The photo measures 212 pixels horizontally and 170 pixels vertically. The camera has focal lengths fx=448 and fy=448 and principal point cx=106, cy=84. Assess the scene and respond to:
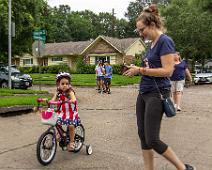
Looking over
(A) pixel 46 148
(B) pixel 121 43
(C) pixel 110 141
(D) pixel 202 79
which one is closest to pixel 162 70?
(A) pixel 46 148

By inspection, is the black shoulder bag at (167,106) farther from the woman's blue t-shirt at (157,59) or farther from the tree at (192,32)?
the tree at (192,32)

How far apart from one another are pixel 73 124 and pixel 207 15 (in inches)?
1196

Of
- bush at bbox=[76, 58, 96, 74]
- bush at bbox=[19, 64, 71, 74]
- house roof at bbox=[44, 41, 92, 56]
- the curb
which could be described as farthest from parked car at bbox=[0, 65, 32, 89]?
house roof at bbox=[44, 41, 92, 56]

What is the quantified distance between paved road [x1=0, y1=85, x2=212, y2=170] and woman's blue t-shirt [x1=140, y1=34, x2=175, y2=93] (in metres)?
1.56

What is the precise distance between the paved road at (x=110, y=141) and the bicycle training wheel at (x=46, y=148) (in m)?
0.10

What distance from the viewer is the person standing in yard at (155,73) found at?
500cm

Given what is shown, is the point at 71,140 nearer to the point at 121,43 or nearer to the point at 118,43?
the point at 118,43

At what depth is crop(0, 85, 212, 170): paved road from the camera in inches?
256

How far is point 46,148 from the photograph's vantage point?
6488 mm

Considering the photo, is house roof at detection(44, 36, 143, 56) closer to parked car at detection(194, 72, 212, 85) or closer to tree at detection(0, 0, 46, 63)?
parked car at detection(194, 72, 212, 85)

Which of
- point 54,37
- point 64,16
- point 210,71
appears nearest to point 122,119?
point 210,71

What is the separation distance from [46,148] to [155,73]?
2.32 metres

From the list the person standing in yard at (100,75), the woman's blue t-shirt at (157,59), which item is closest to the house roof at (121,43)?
the person standing in yard at (100,75)

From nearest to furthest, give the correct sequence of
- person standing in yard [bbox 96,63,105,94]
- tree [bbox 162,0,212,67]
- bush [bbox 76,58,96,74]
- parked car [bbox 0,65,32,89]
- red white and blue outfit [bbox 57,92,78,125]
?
1. red white and blue outfit [bbox 57,92,78,125]
2. person standing in yard [bbox 96,63,105,94]
3. parked car [bbox 0,65,32,89]
4. tree [bbox 162,0,212,67]
5. bush [bbox 76,58,96,74]
